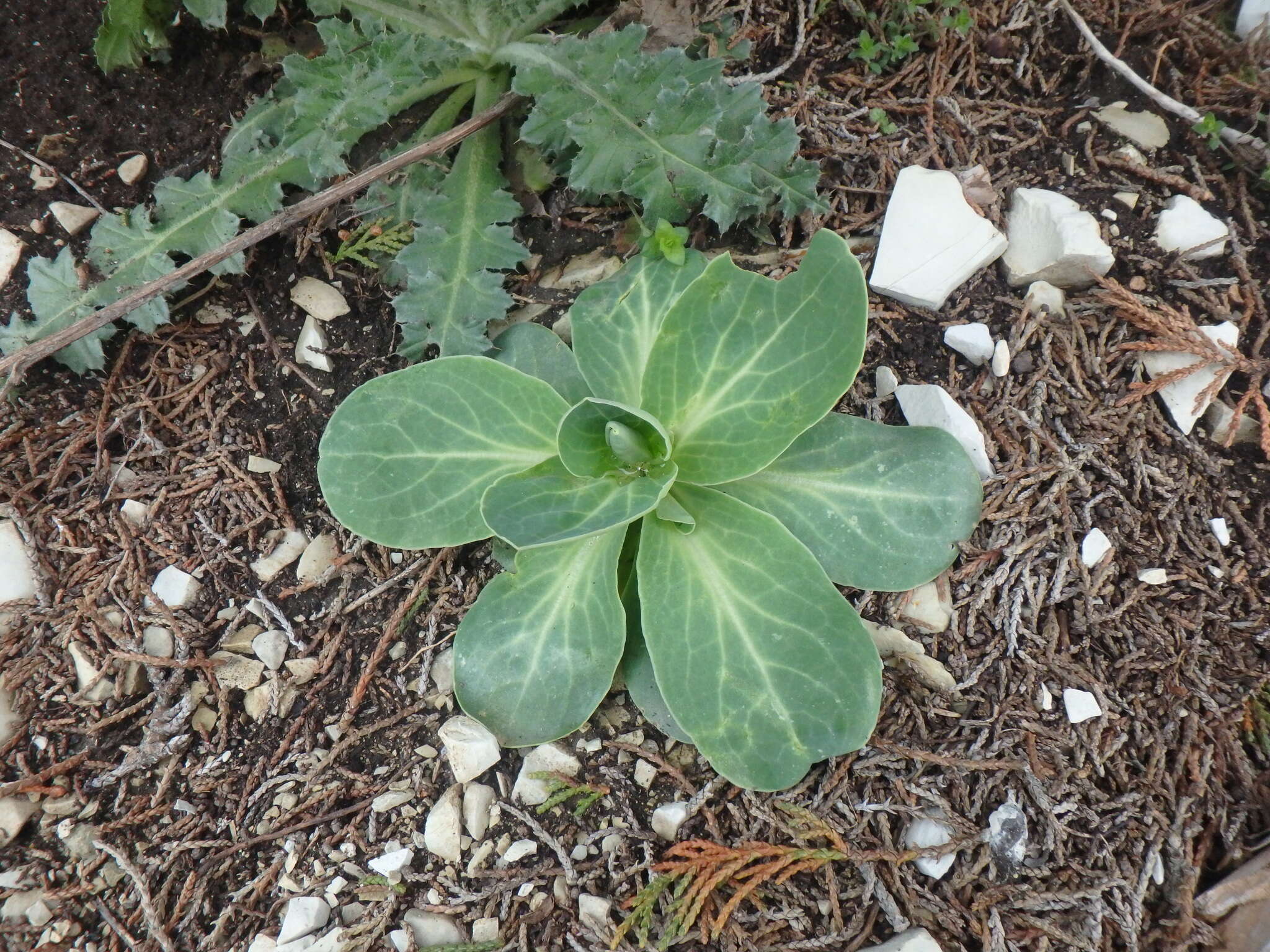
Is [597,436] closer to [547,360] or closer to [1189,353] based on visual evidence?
[547,360]

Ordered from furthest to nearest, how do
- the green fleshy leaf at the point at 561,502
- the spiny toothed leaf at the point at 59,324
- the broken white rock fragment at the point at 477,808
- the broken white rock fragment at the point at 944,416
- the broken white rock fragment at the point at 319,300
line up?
the broken white rock fragment at the point at 319,300, the spiny toothed leaf at the point at 59,324, the broken white rock fragment at the point at 944,416, the broken white rock fragment at the point at 477,808, the green fleshy leaf at the point at 561,502

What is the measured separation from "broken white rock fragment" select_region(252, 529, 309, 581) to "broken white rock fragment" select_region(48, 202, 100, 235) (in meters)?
1.13

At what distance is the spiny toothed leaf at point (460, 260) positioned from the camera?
7.24 feet

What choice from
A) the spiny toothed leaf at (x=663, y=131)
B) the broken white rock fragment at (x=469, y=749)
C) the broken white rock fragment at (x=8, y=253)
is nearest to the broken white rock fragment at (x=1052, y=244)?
the spiny toothed leaf at (x=663, y=131)

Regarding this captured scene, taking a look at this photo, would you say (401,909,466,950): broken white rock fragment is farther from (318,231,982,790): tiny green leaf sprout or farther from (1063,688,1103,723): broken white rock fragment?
(1063,688,1103,723): broken white rock fragment

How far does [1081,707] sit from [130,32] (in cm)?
310

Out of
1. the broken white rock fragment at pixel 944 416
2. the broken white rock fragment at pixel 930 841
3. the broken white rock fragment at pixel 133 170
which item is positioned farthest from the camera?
the broken white rock fragment at pixel 133 170

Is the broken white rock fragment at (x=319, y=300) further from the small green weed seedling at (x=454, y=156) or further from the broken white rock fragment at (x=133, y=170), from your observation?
the broken white rock fragment at (x=133, y=170)

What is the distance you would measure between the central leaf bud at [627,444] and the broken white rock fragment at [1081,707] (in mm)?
1117

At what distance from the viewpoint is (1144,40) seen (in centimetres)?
248

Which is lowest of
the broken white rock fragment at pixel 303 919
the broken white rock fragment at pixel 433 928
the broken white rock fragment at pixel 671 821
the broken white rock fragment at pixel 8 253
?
the broken white rock fragment at pixel 433 928

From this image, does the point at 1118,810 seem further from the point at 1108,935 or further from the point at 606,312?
the point at 606,312

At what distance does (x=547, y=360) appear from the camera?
2.19 metres

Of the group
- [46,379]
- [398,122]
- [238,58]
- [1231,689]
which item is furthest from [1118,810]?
[238,58]
